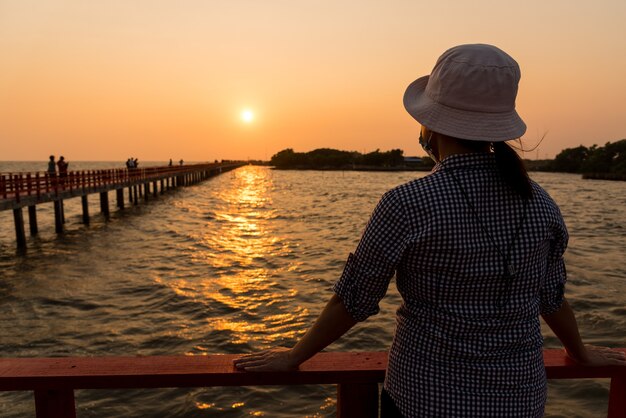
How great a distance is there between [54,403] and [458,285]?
4.53 ft

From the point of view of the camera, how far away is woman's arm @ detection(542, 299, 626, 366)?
1.67 m

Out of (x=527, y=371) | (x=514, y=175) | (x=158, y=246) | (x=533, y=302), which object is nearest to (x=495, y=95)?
(x=514, y=175)

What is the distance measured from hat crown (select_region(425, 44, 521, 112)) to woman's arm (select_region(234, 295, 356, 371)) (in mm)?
670

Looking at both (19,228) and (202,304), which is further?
(19,228)

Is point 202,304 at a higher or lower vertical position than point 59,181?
lower

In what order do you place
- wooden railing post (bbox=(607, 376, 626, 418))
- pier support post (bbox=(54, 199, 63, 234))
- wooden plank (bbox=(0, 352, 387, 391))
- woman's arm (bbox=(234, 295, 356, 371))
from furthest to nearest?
pier support post (bbox=(54, 199, 63, 234)) < wooden railing post (bbox=(607, 376, 626, 418)) < wooden plank (bbox=(0, 352, 387, 391)) < woman's arm (bbox=(234, 295, 356, 371))

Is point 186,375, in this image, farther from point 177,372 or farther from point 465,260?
point 465,260

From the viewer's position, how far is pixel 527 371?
1.40m

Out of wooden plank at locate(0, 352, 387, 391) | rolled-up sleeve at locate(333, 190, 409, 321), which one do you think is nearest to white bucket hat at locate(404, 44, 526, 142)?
rolled-up sleeve at locate(333, 190, 409, 321)

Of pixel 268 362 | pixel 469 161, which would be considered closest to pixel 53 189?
pixel 268 362

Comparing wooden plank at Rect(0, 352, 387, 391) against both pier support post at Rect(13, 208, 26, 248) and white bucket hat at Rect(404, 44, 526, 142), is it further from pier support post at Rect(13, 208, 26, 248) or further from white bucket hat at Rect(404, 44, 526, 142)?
pier support post at Rect(13, 208, 26, 248)

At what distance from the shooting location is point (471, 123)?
4.55 ft

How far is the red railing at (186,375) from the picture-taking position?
5.24 feet

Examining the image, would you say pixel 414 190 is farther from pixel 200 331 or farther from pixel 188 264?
pixel 188 264
